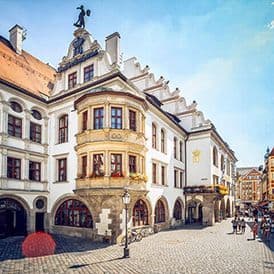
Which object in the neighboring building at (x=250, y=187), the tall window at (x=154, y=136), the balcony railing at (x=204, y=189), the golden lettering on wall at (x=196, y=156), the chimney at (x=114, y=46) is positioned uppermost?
the chimney at (x=114, y=46)

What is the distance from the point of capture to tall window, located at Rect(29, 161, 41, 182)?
23.9m

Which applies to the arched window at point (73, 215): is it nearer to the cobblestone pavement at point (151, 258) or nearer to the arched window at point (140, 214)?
the cobblestone pavement at point (151, 258)

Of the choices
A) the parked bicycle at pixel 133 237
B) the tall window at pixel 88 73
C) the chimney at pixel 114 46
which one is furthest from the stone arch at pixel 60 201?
the chimney at pixel 114 46

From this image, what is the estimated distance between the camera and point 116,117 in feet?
69.0

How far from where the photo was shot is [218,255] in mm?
15375

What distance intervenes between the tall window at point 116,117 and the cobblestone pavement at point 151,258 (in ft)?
26.9

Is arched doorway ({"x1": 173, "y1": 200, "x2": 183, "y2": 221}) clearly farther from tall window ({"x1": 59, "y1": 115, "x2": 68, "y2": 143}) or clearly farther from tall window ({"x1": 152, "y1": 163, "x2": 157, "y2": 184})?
tall window ({"x1": 59, "y1": 115, "x2": 68, "y2": 143})

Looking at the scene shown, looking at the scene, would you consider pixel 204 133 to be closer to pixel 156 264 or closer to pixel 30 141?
pixel 30 141

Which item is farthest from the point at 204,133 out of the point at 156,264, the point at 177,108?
the point at 156,264

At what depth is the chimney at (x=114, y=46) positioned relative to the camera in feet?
78.3

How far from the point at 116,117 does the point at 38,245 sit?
32.9 ft

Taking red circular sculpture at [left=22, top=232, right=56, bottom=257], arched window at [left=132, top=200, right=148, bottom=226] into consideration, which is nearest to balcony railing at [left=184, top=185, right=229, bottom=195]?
arched window at [left=132, top=200, right=148, bottom=226]

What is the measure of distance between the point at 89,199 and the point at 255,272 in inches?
486

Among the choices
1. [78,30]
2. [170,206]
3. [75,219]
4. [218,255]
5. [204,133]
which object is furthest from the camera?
[204,133]
